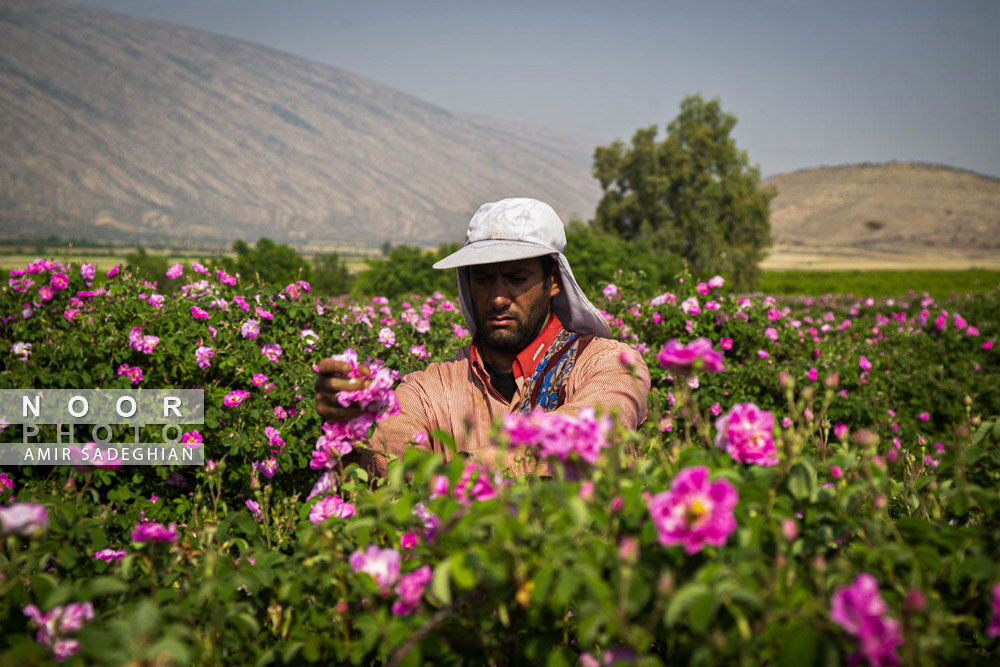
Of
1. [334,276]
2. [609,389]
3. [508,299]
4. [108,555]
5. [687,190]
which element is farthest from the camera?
[687,190]

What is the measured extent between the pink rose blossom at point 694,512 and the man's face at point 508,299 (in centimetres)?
155

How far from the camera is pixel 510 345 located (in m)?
2.43

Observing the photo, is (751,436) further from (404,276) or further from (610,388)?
(404,276)

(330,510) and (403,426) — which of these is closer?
(330,510)

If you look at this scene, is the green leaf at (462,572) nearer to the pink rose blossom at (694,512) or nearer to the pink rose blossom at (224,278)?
the pink rose blossom at (694,512)

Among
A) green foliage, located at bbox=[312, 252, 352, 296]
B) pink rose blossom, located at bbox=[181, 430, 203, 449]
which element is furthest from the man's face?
green foliage, located at bbox=[312, 252, 352, 296]

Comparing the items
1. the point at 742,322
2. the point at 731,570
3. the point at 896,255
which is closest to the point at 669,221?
the point at 742,322

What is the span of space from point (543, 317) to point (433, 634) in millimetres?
1613

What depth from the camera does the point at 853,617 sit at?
2.73 feet

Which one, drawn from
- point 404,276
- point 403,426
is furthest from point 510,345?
point 404,276

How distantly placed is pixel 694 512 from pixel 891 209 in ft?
498

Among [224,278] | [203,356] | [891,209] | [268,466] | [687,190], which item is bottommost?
[268,466]

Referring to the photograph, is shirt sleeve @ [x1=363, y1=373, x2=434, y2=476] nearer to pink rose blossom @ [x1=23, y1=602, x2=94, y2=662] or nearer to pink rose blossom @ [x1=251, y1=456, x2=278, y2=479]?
pink rose blossom @ [x1=23, y1=602, x2=94, y2=662]

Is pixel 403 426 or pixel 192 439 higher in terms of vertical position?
pixel 403 426
